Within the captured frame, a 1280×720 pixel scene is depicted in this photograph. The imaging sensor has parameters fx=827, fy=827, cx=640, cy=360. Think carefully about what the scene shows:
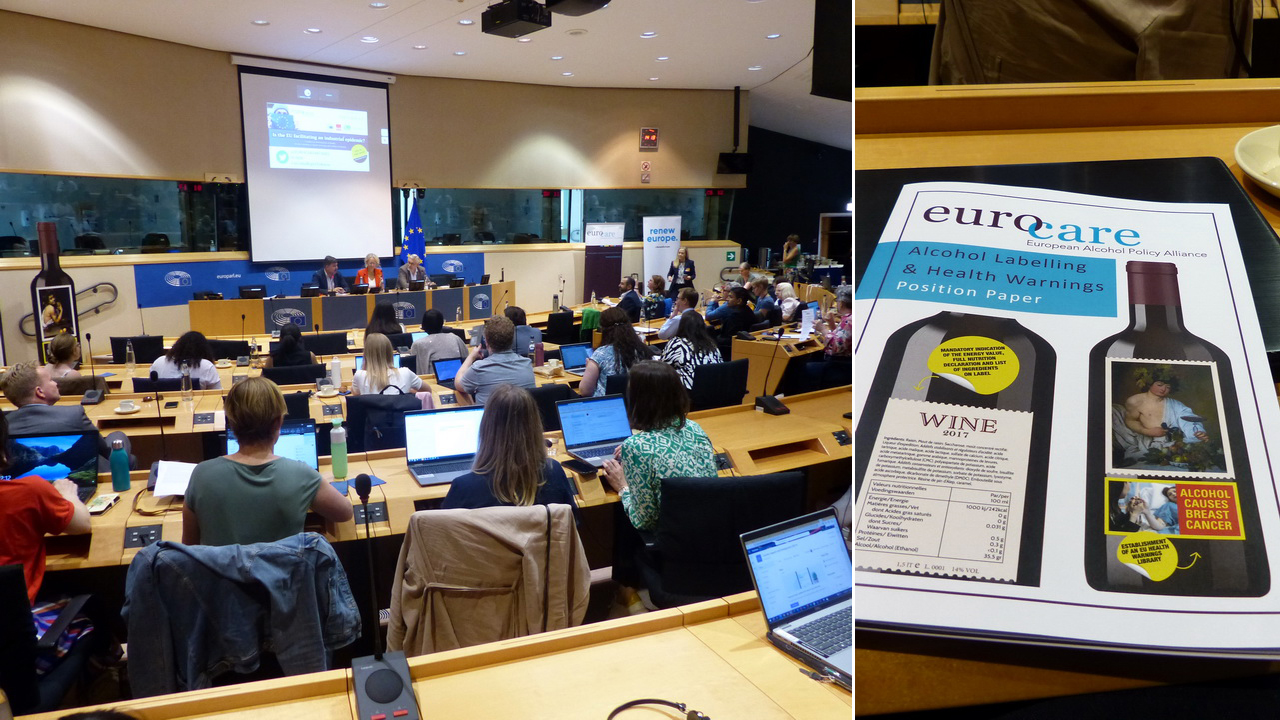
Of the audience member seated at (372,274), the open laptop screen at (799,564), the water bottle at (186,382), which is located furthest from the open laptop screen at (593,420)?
the audience member seated at (372,274)

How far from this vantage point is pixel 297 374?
477 centimetres

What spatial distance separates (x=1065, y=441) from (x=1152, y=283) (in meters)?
0.14

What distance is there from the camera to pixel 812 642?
5.70 ft

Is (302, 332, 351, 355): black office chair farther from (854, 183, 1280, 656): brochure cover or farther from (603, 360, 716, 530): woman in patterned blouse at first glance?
(854, 183, 1280, 656): brochure cover

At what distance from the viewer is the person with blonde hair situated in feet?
8.48

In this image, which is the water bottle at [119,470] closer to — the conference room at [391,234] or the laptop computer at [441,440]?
the conference room at [391,234]

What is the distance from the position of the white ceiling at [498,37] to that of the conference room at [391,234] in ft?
0.29

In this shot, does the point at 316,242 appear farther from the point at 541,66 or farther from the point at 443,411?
the point at 443,411

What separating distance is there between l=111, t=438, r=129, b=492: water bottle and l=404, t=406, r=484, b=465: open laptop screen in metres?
0.91

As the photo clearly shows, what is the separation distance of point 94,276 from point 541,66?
587cm

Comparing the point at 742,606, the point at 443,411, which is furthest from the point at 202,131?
the point at 742,606

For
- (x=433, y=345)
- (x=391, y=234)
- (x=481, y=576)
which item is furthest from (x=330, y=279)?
(x=481, y=576)

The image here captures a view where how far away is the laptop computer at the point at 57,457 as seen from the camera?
9.18ft

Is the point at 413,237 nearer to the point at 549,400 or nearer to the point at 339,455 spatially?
the point at 549,400
